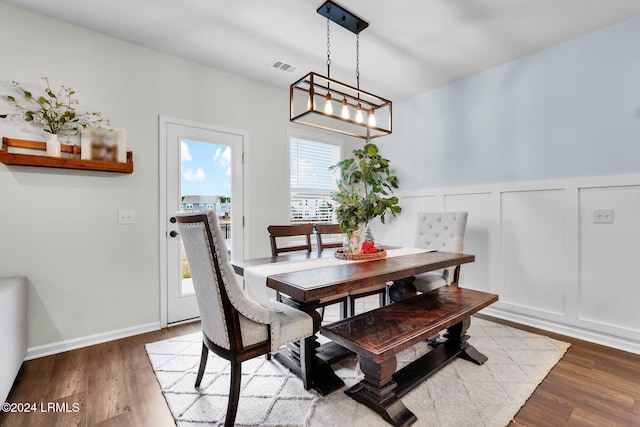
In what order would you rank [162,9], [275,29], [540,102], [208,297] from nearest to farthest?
[208,297], [162,9], [275,29], [540,102]

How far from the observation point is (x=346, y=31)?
254cm

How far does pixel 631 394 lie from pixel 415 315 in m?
1.39

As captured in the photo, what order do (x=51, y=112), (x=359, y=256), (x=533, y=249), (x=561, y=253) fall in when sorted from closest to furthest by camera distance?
1. (x=359, y=256)
2. (x=51, y=112)
3. (x=561, y=253)
4. (x=533, y=249)

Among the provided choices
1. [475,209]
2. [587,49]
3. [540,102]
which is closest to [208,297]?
[475,209]

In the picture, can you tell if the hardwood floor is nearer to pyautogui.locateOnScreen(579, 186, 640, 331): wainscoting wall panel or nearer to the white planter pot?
pyautogui.locateOnScreen(579, 186, 640, 331): wainscoting wall panel

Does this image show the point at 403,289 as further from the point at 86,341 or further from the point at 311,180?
the point at 86,341

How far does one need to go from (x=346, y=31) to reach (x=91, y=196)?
2604mm

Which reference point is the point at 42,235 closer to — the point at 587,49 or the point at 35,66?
the point at 35,66

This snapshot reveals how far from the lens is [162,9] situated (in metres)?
2.26

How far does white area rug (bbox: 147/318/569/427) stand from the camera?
1.58 m

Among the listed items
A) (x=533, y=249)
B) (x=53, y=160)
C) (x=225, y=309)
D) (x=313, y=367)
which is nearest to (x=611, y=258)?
(x=533, y=249)

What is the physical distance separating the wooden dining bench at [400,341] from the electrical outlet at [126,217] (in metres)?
2.12

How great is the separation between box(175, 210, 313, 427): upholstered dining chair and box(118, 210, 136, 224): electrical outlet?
5.15 feet

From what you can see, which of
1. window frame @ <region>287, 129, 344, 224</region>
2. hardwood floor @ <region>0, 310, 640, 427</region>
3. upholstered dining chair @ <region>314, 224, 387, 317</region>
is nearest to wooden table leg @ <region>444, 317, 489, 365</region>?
hardwood floor @ <region>0, 310, 640, 427</region>
